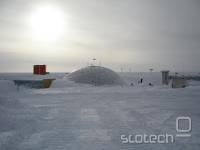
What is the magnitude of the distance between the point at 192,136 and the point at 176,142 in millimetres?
976

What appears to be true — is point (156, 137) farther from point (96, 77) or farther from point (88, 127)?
point (96, 77)

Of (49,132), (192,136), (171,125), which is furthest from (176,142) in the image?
(49,132)

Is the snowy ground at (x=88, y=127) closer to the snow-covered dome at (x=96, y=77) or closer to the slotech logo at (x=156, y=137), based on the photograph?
the slotech logo at (x=156, y=137)

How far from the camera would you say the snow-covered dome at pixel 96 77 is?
48.3 m

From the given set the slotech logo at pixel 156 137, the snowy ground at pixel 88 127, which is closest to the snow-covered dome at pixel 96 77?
the snowy ground at pixel 88 127

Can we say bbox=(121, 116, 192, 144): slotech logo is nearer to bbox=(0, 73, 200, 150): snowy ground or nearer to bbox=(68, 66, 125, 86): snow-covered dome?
bbox=(0, 73, 200, 150): snowy ground

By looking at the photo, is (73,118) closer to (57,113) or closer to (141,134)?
(57,113)

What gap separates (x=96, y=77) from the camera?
4931 centimetres

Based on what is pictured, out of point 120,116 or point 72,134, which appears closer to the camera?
point 72,134

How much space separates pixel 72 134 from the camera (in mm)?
9086

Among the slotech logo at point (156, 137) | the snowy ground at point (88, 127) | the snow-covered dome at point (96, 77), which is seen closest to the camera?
the snowy ground at point (88, 127)

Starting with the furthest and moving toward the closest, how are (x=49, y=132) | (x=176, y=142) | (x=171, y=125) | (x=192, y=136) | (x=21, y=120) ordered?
1. (x=21, y=120)
2. (x=171, y=125)
3. (x=49, y=132)
4. (x=192, y=136)
5. (x=176, y=142)

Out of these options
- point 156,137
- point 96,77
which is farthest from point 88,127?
point 96,77

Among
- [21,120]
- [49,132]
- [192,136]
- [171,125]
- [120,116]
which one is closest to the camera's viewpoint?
[192,136]
